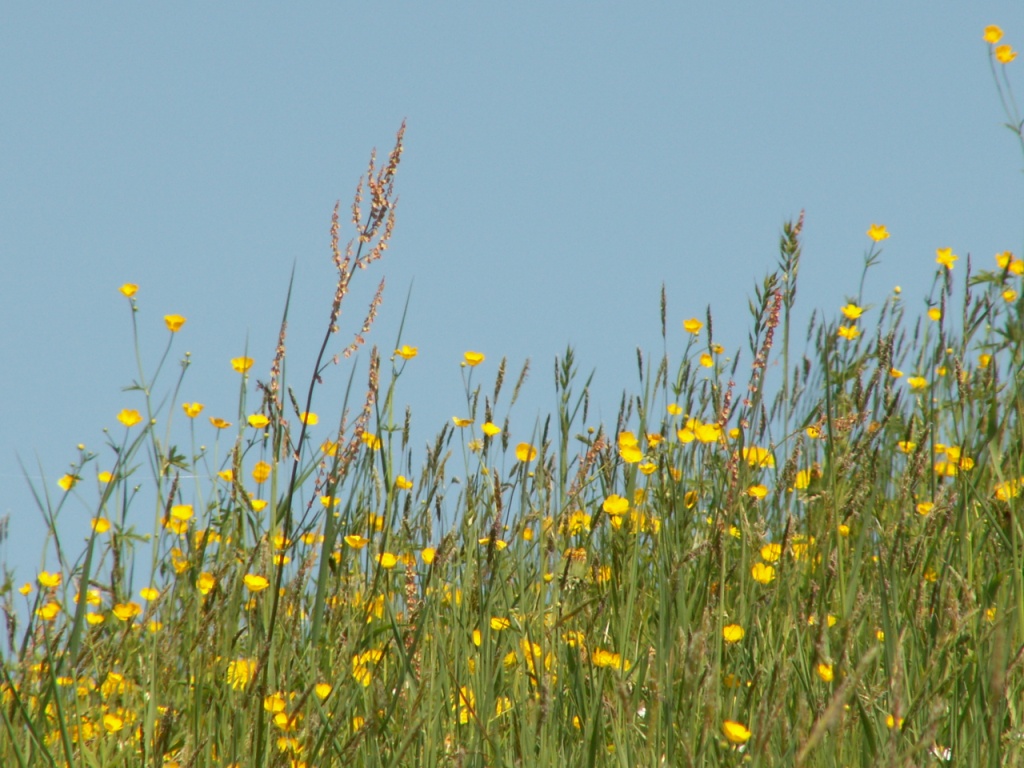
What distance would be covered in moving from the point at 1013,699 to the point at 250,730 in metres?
1.46

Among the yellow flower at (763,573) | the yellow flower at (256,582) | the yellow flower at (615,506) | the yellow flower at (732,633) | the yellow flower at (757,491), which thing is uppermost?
the yellow flower at (757,491)

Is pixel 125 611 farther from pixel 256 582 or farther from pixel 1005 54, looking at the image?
pixel 1005 54

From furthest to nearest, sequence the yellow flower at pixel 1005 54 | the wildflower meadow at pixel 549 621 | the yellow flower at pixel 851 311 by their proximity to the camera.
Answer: the yellow flower at pixel 851 311, the yellow flower at pixel 1005 54, the wildflower meadow at pixel 549 621

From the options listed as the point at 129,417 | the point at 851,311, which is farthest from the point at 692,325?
the point at 129,417

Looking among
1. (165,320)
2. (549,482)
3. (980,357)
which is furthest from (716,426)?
(980,357)

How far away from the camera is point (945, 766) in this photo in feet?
5.95

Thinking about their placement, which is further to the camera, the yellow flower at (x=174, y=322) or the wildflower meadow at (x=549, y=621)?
the yellow flower at (x=174, y=322)

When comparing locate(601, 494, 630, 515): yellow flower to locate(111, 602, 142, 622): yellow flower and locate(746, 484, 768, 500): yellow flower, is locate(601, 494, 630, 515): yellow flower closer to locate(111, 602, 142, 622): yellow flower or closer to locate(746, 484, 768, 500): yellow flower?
locate(746, 484, 768, 500): yellow flower

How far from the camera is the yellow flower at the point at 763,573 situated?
98.5 inches

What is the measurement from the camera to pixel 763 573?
8.34 feet

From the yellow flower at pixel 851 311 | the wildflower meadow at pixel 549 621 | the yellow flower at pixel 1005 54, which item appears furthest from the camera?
the yellow flower at pixel 851 311

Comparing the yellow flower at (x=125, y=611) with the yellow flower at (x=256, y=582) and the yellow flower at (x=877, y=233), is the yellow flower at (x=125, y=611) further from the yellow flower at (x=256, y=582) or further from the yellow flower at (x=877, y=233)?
the yellow flower at (x=877, y=233)

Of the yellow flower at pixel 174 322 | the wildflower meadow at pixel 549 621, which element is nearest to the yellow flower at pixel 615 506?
A: the wildflower meadow at pixel 549 621

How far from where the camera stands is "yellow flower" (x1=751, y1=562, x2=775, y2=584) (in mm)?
2503
